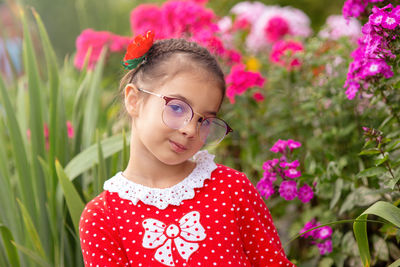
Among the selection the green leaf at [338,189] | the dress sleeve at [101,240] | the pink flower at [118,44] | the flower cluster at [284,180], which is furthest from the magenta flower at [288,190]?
the pink flower at [118,44]

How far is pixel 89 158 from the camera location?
1.90 meters

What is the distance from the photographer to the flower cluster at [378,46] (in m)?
1.47

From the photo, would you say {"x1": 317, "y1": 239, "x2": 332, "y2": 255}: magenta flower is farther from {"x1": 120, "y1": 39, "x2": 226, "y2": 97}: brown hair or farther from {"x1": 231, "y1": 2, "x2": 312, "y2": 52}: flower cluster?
{"x1": 231, "y1": 2, "x2": 312, "y2": 52}: flower cluster

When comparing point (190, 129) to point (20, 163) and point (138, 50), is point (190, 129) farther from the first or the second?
point (20, 163)

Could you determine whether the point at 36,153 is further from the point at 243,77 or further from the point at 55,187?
the point at 243,77

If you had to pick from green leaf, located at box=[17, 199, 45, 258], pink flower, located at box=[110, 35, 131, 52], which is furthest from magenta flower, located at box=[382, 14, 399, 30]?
pink flower, located at box=[110, 35, 131, 52]

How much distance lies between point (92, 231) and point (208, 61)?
1.98 feet

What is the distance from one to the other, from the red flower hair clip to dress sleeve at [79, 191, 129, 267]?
465mm

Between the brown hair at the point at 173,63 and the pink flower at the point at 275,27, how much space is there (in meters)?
2.09

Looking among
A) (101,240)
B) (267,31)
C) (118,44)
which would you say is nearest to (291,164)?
(101,240)

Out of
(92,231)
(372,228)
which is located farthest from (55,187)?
(372,228)

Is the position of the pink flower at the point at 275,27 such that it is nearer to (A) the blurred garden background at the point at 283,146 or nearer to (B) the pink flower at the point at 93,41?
(A) the blurred garden background at the point at 283,146

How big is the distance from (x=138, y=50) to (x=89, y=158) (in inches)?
22.8

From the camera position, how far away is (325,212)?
2.12 metres
